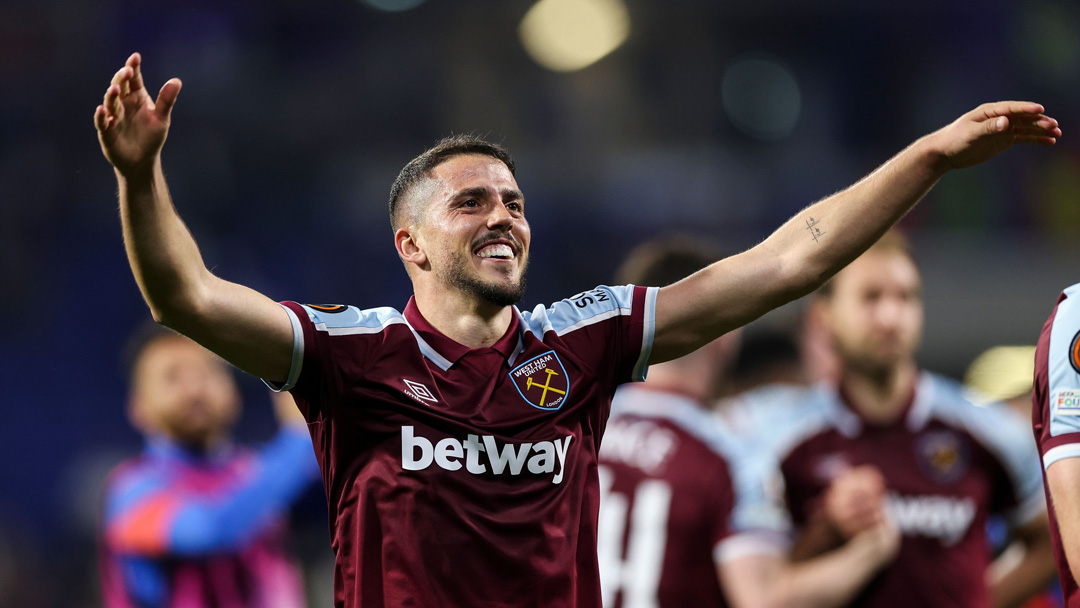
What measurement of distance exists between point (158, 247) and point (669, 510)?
249 centimetres

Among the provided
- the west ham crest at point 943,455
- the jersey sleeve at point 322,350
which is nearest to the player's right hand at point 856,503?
the west ham crest at point 943,455

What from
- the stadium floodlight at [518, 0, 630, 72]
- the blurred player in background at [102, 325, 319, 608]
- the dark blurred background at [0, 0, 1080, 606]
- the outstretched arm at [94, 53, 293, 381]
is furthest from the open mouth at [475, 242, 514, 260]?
the stadium floodlight at [518, 0, 630, 72]

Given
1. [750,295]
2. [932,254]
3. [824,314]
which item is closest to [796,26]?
[932,254]

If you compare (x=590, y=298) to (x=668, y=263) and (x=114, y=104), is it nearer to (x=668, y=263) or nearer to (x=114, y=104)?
(x=114, y=104)

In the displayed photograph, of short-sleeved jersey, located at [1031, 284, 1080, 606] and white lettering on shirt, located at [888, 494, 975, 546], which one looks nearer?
short-sleeved jersey, located at [1031, 284, 1080, 606]

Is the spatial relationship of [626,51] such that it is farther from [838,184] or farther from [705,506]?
[705,506]

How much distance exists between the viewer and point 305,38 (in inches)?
664

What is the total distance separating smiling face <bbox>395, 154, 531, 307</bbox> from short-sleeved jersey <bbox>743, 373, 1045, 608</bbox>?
2125 mm

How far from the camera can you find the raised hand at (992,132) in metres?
3.08

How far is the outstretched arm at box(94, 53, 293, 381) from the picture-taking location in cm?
266

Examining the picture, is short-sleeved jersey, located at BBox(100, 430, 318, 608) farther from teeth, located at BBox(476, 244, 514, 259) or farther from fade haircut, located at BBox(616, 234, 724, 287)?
teeth, located at BBox(476, 244, 514, 259)

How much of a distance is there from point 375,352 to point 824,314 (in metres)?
2.57

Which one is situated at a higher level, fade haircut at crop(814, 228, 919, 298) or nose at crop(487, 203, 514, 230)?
fade haircut at crop(814, 228, 919, 298)

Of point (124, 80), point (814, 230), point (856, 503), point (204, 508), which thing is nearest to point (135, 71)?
point (124, 80)
